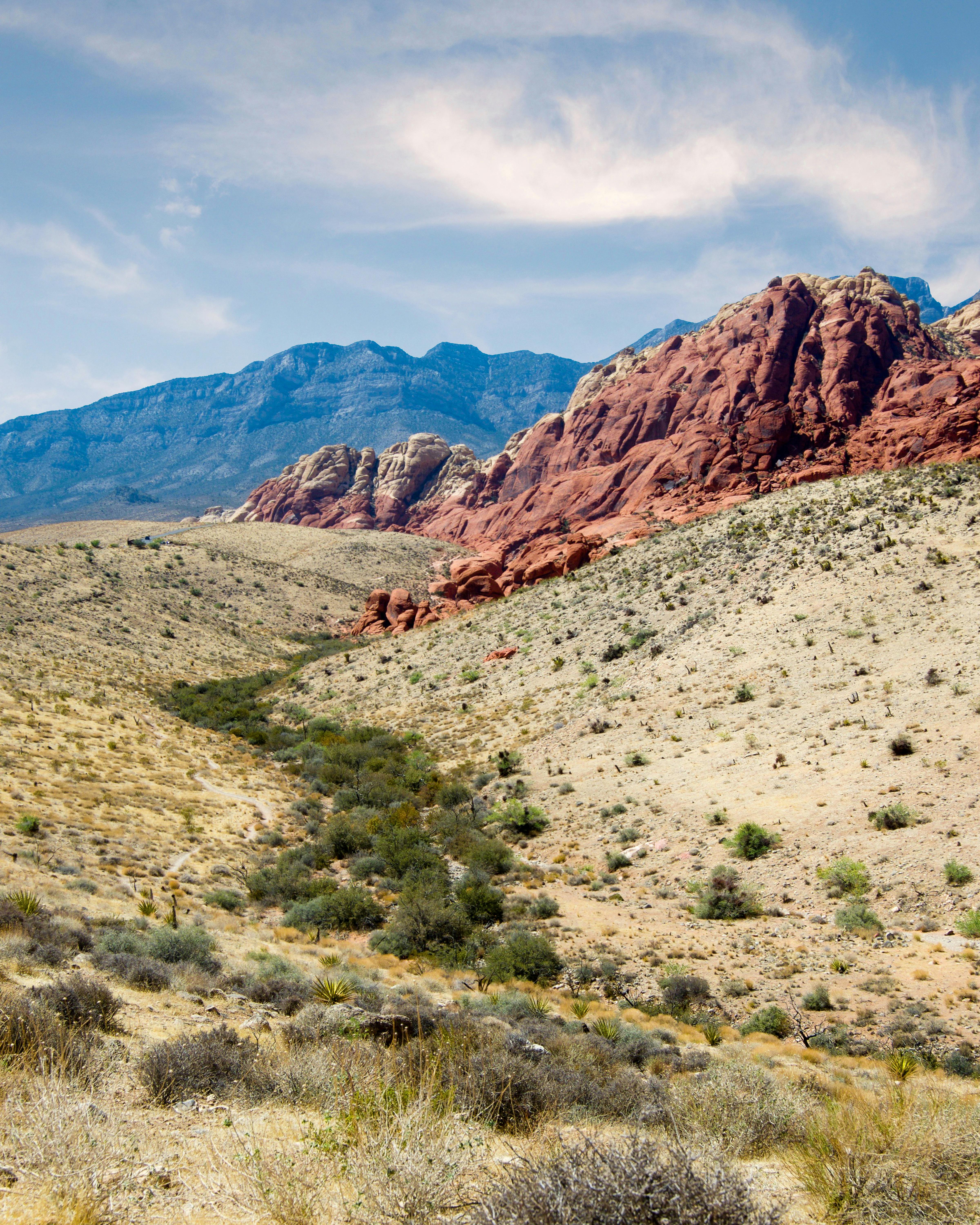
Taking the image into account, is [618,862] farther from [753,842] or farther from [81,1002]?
[81,1002]

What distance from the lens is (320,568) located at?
77.2 m

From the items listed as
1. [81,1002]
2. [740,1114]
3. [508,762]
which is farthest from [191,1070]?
[508,762]

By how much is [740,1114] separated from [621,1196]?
8.90ft

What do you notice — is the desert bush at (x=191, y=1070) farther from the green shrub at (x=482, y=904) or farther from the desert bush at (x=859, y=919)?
the desert bush at (x=859, y=919)

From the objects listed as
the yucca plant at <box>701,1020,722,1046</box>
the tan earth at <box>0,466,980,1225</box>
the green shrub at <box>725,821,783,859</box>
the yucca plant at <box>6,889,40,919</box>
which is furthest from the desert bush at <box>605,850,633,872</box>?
the yucca plant at <box>6,889,40,919</box>

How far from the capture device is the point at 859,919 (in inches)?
457

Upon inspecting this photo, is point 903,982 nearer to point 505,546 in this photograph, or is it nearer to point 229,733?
point 229,733

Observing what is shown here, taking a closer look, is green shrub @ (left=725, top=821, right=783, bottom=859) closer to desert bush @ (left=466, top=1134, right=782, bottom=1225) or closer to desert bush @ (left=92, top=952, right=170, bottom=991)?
desert bush @ (left=466, top=1134, right=782, bottom=1225)

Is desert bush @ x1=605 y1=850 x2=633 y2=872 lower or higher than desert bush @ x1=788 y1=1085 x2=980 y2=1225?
Result: lower

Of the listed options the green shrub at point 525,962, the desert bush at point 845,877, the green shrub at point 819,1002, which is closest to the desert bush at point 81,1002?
the green shrub at point 525,962

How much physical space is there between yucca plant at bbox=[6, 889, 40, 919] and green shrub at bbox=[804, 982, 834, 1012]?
1165 cm

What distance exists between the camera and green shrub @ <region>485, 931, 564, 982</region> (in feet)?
37.3

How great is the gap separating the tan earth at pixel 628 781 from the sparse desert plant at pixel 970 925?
0.57ft

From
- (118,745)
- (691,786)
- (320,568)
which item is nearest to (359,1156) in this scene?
(691,786)
